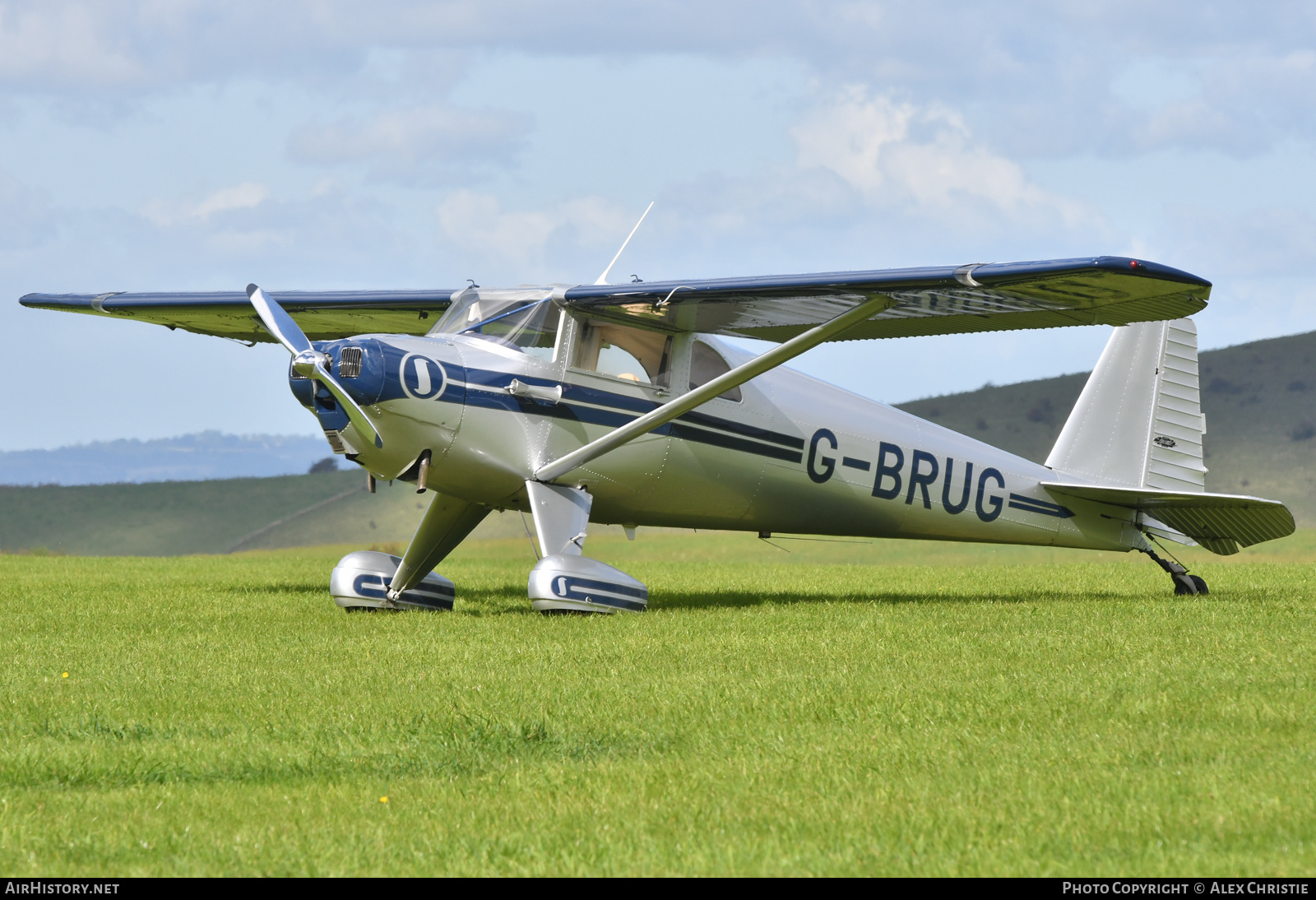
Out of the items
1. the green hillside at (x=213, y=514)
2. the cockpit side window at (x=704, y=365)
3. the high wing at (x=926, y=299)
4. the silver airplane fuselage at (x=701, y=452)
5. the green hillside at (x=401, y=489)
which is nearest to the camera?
the high wing at (x=926, y=299)

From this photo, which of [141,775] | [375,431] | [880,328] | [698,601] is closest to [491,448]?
[375,431]

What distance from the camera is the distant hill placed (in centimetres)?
5497

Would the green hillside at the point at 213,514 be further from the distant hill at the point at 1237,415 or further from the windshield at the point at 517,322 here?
the windshield at the point at 517,322

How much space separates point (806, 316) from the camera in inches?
474

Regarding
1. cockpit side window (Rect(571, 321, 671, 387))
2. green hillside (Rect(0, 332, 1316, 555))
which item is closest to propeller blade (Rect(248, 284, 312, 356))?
cockpit side window (Rect(571, 321, 671, 387))

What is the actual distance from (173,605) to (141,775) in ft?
24.6

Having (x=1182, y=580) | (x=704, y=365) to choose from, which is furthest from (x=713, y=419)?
(x=1182, y=580)

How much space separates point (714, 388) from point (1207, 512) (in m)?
5.63

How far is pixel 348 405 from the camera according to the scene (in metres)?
10.2

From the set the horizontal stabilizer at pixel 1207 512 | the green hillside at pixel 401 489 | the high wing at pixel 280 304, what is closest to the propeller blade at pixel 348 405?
the high wing at pixel 280 304

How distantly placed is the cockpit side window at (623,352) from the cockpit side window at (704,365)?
0.80 feet

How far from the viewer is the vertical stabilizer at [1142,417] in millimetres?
14047

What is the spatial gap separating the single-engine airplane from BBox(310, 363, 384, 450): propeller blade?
16 mm
